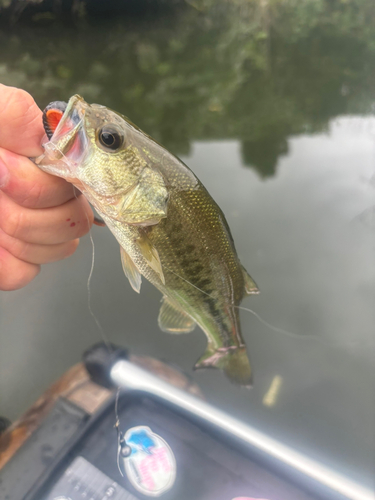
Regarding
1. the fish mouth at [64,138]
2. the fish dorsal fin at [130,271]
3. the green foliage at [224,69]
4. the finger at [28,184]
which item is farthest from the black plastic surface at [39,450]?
the green foliage at [224,69]

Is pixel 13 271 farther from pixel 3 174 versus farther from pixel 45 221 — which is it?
pixel 3 174

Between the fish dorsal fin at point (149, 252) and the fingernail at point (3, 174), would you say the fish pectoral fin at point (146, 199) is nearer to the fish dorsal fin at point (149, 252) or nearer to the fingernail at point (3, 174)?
the fish dorsal fin at point (149, 252)

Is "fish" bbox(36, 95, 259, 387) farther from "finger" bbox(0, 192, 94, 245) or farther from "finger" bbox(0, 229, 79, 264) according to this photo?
"finger" bbox(0, 229, 79, 264)

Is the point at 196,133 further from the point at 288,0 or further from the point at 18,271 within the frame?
the point at 288,0

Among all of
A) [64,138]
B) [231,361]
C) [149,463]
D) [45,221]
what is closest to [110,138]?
[64,138]

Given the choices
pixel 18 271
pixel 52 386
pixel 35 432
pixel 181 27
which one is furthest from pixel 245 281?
pixel 181 27

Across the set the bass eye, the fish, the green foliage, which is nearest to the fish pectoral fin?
the fish
